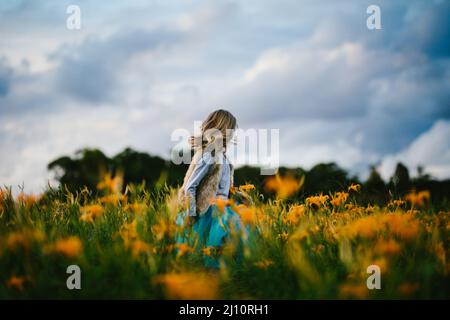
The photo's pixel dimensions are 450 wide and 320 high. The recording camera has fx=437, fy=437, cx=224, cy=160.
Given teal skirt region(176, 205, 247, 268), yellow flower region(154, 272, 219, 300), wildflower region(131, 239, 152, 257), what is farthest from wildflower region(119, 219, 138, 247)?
yellow flower region(154, 272, 219, 300)

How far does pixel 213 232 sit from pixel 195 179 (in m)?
0.60

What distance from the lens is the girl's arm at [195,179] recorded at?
4648mm

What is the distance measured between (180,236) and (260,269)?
31.1 inches

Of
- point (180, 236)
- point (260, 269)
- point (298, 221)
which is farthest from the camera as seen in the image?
point (298, 221)

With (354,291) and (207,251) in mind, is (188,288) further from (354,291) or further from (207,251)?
(354,291)

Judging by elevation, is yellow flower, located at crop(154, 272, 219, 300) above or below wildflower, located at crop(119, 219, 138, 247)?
below

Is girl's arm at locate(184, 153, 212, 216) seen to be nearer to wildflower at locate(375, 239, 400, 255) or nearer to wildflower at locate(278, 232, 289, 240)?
wildflower at locate(278, 232, 289, 240)

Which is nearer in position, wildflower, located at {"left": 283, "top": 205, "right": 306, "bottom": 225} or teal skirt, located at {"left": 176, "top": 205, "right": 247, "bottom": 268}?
teal skirt, located at {"left": 176, "top": 205, "right": 247, "bottom": 268}

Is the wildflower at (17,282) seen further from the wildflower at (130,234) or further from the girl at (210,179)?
the girl at (210,179)

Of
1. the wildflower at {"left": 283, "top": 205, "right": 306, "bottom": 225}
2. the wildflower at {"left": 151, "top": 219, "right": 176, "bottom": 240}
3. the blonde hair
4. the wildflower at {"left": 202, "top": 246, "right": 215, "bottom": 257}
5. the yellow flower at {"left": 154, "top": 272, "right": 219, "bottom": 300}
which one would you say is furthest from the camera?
the blonde hair

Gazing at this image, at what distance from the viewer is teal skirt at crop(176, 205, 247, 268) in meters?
3.87
